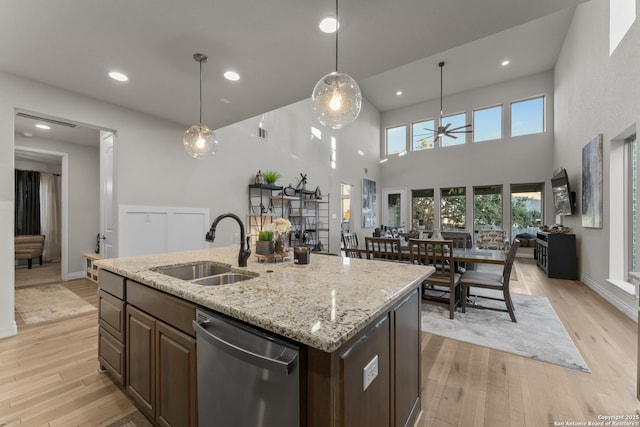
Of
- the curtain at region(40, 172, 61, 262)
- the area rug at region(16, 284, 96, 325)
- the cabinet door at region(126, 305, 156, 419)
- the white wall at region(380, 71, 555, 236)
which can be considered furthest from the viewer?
the white wall at region(380, 71, 555, 236)

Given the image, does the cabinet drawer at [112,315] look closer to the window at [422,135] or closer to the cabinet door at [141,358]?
the cabinet door at [141,358]

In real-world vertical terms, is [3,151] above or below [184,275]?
above

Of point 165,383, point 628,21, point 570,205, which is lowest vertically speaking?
point 165,383

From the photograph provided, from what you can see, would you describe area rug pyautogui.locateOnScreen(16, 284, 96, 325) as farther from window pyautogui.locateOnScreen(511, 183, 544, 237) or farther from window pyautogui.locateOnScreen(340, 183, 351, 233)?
window pyautogui.locateOnScreen(511, 183, 544, 237)

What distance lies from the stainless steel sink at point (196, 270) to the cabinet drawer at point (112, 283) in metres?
0.29

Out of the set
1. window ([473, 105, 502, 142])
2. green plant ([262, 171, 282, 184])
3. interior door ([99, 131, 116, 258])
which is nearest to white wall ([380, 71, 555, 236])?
window ([473, 105, 502, 142])

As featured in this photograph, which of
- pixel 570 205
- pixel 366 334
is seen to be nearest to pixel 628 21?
pixel 570 205

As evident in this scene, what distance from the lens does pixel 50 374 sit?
2148 millimetres

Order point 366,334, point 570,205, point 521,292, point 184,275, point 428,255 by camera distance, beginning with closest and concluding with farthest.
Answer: point 366,334 → point 184,275 → point 428,255 → point 521,292 → point 570,205

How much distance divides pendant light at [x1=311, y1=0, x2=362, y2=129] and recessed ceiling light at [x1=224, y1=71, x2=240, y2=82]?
1267 millimetres

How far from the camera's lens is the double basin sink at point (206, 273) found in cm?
180

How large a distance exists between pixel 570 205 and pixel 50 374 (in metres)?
7.85

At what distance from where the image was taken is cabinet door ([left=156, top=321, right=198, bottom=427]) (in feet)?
4.22

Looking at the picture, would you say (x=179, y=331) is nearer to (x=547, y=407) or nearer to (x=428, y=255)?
(x=547, y=407)
